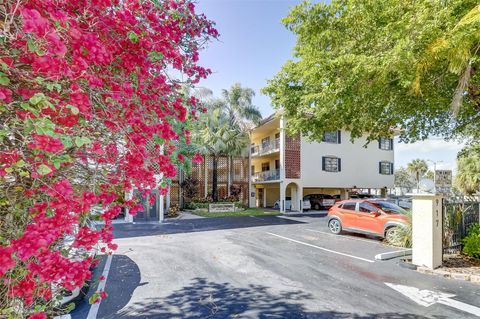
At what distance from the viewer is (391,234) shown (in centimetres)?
1082

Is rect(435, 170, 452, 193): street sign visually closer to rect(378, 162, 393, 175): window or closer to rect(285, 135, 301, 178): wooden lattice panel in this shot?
rect(285, 135, 301, 178): wooden lattice panel

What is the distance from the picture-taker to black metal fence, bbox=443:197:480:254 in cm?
859

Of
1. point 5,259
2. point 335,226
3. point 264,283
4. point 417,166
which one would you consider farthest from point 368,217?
point 417,166

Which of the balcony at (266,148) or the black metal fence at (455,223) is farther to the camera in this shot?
the balcony at (266,148)

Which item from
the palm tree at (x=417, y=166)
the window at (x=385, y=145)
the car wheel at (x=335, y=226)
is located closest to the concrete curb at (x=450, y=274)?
the car wheel at (x=335, y=226)

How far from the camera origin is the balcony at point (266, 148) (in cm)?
2672

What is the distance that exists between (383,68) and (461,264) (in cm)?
634

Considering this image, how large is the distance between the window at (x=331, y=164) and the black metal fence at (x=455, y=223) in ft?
57.3

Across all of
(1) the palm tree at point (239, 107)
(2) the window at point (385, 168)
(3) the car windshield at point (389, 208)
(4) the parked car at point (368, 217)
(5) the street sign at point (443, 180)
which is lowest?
(4) the parked car at point (368, 217)

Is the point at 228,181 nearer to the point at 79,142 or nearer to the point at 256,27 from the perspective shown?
the point at 256,27

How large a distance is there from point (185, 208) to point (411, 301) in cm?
2295

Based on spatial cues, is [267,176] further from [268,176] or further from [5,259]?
[5,259]

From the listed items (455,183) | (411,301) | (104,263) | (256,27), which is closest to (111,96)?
(411,301)

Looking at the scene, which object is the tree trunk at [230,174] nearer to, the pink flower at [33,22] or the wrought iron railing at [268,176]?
the wrought iron railing at [268,176]
